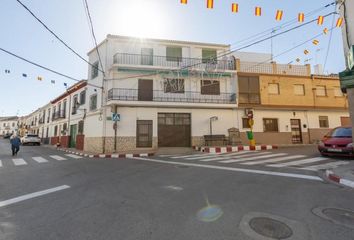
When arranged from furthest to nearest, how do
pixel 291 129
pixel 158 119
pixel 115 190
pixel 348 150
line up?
pixel 291 129 → pixel 158 119 → pixel 348 150 → pixel 115 190

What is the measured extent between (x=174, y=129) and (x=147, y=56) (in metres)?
6.94

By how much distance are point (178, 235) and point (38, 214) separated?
263cm

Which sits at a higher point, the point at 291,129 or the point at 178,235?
the point at 291,129

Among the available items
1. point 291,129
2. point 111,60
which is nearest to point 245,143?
point 291,129

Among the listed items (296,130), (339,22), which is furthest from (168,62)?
(296,130)

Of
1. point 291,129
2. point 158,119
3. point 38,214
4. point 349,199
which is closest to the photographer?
point 38,214

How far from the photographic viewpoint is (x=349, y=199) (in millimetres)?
3998

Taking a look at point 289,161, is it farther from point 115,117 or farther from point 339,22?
point 115,117

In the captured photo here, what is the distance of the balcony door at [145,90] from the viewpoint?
16.0 m

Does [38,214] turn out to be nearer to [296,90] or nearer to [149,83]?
[149,83]

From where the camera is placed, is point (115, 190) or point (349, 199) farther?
point (115, 190)

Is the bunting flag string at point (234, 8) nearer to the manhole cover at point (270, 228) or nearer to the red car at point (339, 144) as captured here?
the manhole cover at point (270, 228)

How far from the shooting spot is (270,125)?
17969mm

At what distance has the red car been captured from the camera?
28.1 feet
